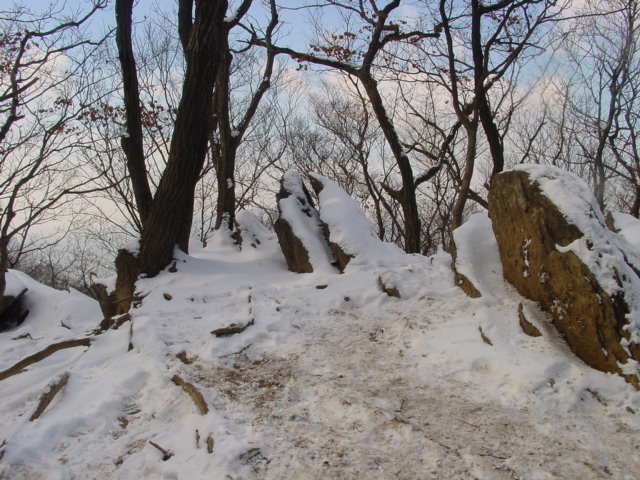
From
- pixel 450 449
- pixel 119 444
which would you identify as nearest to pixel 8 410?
pixel 119 444

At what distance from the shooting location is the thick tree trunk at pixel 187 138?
508 centimetres

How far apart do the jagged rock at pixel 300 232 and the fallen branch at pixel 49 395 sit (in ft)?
10.0

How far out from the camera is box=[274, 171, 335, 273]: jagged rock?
5426mm

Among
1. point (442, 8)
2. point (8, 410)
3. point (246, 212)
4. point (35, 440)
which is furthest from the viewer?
point (442, 8)

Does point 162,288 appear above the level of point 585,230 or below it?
below

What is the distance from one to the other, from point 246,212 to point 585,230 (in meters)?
5.02

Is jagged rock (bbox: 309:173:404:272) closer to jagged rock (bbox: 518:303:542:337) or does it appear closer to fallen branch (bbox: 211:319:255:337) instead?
fallen branch (bbox: 211:319:255:337)

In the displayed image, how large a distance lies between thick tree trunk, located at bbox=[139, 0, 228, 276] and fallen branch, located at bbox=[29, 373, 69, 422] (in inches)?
96.1

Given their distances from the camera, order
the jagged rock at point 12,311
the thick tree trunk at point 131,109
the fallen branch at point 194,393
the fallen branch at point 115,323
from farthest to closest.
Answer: the jagged rock at point 12,311 → the thick tree trunk at point 131,109 → the fallen branch at point 115,323 → the fallen branch at point 194,393

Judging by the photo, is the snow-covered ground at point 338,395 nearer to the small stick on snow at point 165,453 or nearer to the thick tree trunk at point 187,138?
the small stick on snow at point 165,453

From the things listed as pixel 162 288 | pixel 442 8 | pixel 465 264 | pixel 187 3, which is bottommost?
pixel 162 288

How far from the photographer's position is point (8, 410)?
2574 millimetres

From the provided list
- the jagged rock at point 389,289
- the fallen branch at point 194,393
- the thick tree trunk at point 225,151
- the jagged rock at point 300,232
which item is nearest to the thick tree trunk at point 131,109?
the thick tree trunk at point 225,151

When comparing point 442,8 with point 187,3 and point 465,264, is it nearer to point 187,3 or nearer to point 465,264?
point 187,3
